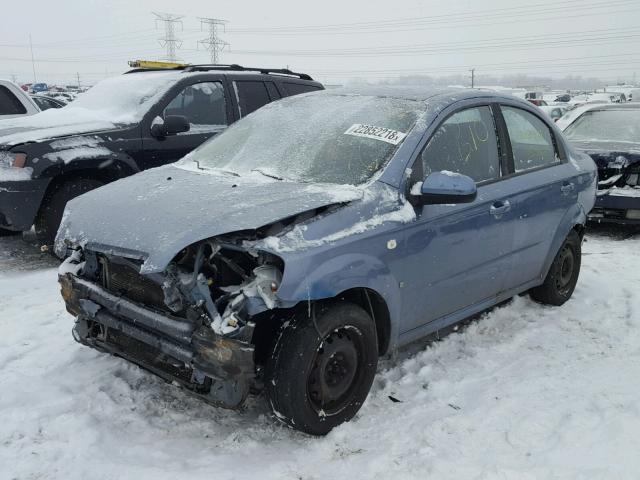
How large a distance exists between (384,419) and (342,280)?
0.88m

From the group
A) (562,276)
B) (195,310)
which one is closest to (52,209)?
(195,310)

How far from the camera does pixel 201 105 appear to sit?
6.64 metres

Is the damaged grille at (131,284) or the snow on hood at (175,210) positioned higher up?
the snow on hood at (175,210)

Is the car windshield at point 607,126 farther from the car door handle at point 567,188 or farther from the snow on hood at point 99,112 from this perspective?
the snow on hood at point 99,112

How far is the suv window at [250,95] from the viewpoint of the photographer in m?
6.91

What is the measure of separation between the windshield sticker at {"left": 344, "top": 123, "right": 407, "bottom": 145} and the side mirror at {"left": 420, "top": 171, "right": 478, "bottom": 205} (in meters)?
0.35

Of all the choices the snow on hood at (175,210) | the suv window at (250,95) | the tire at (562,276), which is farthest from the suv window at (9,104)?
the tire at (562,276)

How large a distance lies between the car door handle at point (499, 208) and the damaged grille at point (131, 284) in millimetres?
2165

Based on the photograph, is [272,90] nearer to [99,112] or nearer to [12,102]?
[99,112]

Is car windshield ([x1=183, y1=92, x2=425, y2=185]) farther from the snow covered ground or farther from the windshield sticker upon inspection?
the snow covered ground

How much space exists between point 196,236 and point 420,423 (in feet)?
5.22

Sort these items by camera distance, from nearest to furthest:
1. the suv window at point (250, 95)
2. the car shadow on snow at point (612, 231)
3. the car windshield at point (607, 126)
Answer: the suv window at point (250, 95)
the car shadow on snow at point (612, 231)
the car windshield at point (607, 126)

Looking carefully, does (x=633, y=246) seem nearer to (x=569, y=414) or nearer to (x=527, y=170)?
(x=527, y=170)

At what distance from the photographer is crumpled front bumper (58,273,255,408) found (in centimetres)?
270
